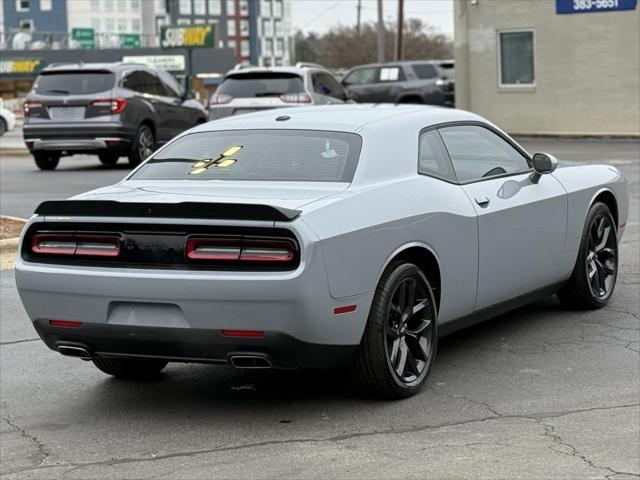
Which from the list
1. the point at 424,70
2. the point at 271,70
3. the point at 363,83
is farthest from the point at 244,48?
the point at 271,70

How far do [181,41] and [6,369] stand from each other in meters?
67.3

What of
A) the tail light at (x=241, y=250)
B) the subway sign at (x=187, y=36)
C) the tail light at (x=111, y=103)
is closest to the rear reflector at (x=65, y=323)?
the tail light at (x=241, y=250)

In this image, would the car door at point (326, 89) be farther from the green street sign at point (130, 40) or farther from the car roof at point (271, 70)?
the green street sign at point (130, 40)

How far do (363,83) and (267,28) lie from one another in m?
143

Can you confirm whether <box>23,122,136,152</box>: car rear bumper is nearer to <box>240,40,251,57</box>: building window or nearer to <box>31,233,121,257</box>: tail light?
<box>31,233,121,257</box>: tail light

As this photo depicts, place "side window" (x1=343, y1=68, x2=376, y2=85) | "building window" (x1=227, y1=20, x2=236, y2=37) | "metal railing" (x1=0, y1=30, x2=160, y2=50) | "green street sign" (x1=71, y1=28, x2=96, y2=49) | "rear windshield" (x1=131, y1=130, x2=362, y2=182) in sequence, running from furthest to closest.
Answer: "building window" (x1=227, y1=20, x2=236, y2=37) → "green street sign" (x1=71, y1=28, x2=96, y2=49) → "metal railing" (x1=0, y1=30, x2=160, y2=50) → "side window" (x1=343, y1=68, x2=376, y2=85) → "rear windshield" (x1=131, y1=130, x2=362, y2=182)

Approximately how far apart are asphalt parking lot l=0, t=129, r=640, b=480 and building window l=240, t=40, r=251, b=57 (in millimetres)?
166675

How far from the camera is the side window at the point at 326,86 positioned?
22453 mm

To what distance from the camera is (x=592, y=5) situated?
2997 centimetres

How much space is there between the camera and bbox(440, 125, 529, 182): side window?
7211 millimetres

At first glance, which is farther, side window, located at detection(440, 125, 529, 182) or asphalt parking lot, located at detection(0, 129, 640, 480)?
side window, located at detection(440, 125, 529, 182)

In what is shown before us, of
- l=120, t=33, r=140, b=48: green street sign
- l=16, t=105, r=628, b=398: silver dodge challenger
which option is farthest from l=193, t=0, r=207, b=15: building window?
l=16, t=105, r=628, b=398: silver dodge challenger

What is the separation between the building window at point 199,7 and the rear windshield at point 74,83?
147 meters

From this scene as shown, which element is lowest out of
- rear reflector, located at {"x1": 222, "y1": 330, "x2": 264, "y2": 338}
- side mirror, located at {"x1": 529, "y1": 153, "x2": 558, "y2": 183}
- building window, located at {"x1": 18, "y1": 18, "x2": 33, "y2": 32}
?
rear reflector, located at {"x1": 222, "y1": 330, "x2": 264, "y2": 338}
